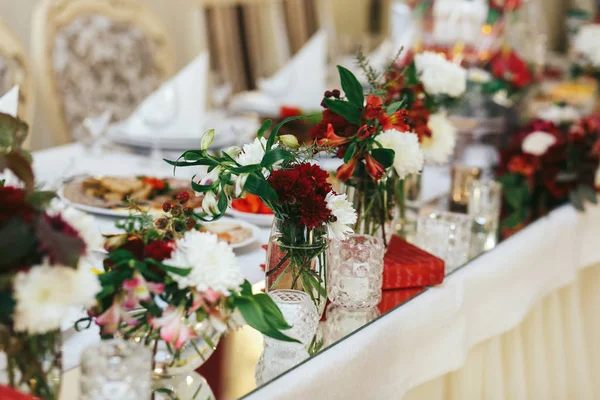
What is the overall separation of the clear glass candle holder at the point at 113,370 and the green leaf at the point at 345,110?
50 cm

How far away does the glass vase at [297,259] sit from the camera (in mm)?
938

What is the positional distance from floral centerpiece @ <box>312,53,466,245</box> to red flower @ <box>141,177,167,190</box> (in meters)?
0.44

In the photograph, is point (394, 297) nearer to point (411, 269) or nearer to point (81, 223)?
point (411, 269)

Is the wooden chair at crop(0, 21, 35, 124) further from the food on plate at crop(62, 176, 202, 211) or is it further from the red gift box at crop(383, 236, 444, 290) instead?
A: the red gift box at crop(383, 236, 444, 290)

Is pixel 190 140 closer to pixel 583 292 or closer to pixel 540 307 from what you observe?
pixel 540 307

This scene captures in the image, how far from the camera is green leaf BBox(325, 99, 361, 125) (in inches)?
42.2

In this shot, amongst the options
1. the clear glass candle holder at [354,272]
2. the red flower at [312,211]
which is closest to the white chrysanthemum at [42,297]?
the red flower at [312,211]

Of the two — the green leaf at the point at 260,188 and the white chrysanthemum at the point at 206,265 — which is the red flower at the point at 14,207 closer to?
the white chrysanthemum at the point at 206,265

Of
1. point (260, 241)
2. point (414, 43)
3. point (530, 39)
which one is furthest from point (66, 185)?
point (530, 39)

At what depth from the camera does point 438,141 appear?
1.43 meters

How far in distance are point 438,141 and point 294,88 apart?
50.6 inches

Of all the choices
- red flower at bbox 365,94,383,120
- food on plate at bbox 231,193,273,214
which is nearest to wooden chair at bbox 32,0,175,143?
food on plate at bbox 231,193,273,214

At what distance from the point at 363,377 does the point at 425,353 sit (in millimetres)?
210

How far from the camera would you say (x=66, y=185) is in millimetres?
1438
